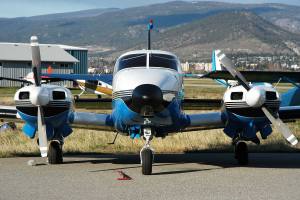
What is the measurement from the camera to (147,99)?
1213cm

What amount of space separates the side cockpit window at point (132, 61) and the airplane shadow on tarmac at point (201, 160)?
2.47 m

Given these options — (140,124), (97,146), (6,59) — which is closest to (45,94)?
(140,124)

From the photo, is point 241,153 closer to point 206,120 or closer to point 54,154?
point 206,120

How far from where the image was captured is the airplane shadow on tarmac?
14664 millimetres

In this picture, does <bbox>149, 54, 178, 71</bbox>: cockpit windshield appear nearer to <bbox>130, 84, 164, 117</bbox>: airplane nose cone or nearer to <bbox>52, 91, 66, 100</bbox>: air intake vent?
<bbox>130, 84, 164, 117</bbox>: airplane nose cone

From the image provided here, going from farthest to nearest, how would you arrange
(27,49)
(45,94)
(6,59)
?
1. (27,49)
2. (6,59)
3. (45,94)

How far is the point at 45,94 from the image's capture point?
13703 mm

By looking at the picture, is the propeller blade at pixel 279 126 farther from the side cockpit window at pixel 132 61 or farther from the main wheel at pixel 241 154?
the side cockpit window at pixel 132 61

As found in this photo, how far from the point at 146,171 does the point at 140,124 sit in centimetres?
108

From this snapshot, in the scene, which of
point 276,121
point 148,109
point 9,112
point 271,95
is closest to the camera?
point 148,109

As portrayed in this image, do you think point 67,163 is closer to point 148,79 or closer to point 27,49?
point 148,79

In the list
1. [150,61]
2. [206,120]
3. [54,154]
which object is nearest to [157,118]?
[150,61]

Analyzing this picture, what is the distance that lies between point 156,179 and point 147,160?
71 centimetres

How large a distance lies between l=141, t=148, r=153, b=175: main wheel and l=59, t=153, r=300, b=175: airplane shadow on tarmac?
1.41 feet
